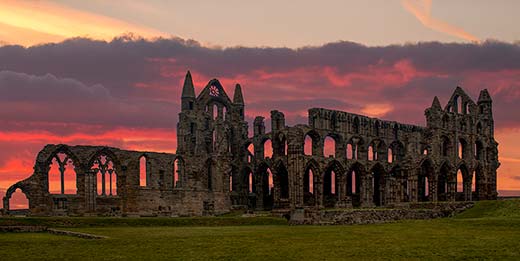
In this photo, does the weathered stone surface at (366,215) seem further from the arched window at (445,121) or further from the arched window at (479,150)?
the arched window at (479,150)

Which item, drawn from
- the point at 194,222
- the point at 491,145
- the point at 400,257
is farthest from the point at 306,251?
the point at 491,145

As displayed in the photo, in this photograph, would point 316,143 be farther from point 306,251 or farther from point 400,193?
point 306,251

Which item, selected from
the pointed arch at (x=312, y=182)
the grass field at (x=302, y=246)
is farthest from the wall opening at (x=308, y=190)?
the grass field at (x=302, y=246)

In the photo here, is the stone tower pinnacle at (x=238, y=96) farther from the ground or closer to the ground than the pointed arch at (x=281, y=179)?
farther from the ground

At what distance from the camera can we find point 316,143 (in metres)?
64.1

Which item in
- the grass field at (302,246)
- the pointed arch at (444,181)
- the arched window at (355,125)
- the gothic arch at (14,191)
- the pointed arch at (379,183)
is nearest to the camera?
the grass field at (302,246)

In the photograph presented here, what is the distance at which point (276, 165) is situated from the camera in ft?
213

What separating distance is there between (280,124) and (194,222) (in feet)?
93.5

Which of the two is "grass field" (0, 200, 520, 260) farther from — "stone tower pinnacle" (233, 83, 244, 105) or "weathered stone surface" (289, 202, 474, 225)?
"stone tower pinnacle" (233, 83, 244, 105)

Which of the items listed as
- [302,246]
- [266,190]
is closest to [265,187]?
[266,190]

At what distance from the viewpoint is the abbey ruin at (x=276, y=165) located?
50062mm

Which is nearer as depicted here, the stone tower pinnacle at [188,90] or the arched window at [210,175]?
the arched window at [210,175]

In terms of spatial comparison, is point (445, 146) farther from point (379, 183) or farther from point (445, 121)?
point (379, 183)

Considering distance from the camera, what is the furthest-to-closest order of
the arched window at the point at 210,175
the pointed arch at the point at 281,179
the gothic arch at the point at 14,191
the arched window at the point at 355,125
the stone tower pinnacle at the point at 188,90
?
the stone tower pinnacle at the point at 188,90 → the arched window at the point at 355,125 → the pointed arch at the point at 281,179 → the arched window at the point at 210,175 → the gothic arch at the point at 14,191
